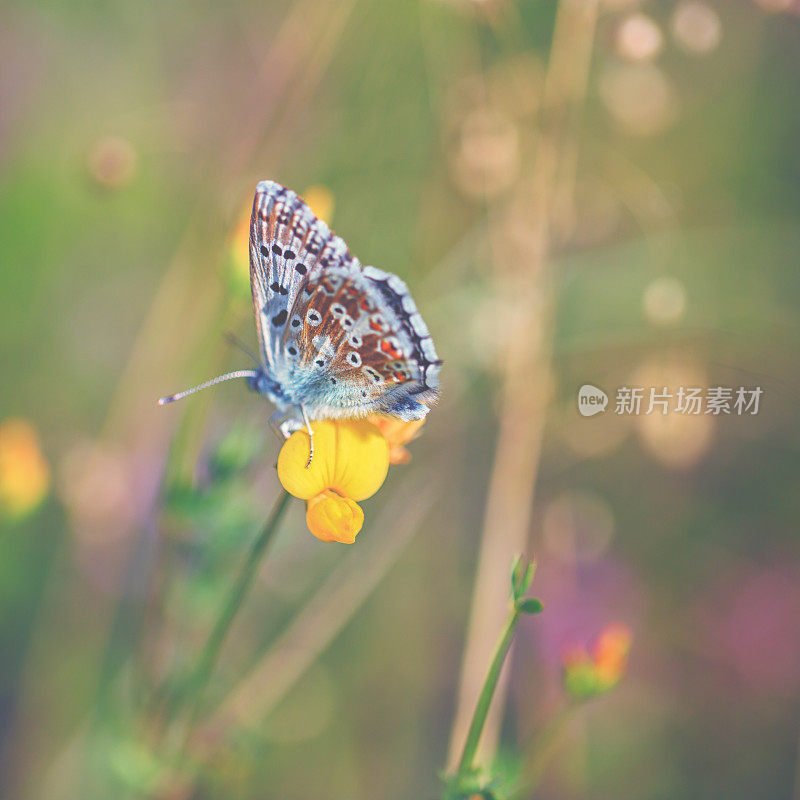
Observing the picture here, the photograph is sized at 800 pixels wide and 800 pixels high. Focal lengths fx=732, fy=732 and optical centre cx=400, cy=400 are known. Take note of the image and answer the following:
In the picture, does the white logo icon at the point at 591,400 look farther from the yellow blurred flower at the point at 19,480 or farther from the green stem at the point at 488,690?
the yellow blurred flower at the point at 19,480

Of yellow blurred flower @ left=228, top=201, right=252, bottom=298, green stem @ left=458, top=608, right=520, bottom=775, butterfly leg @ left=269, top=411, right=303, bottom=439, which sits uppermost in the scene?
yellow blurred flower @ left=228, top=201, right=252, bottom=298

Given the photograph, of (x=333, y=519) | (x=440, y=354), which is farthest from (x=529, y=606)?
(x=440, y=354)

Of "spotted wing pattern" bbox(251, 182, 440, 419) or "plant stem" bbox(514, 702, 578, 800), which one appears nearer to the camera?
"spotted wing pattern" bbox(251, 182, 440, 419)

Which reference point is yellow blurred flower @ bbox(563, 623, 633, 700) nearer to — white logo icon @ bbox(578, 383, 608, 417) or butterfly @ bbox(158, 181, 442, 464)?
butterfly @ bbox(158, 181, 442, 464)

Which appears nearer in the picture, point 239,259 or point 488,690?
point 488,690

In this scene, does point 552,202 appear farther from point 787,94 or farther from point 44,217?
point 44,217

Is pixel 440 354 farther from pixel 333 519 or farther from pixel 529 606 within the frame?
pixel 529 606

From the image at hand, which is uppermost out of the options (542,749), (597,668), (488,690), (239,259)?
(239,259)

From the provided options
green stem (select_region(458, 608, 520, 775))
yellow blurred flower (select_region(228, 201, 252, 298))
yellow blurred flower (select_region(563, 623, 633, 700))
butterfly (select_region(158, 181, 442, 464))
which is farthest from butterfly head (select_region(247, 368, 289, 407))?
yellow blurred flower (select_region(563, 623, 633, 700))
